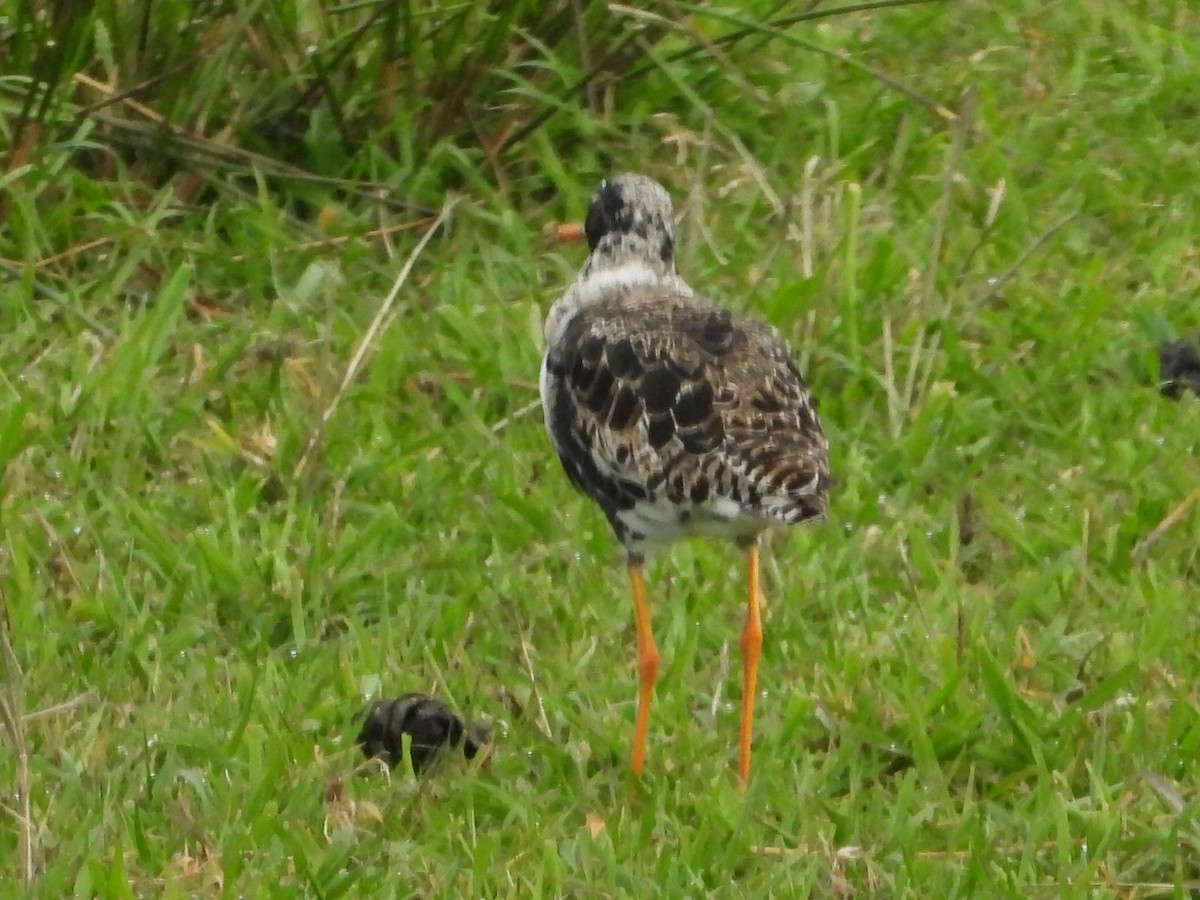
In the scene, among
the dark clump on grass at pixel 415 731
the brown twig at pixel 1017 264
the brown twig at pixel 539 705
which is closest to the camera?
the dark clump on grass at pixel 415 731

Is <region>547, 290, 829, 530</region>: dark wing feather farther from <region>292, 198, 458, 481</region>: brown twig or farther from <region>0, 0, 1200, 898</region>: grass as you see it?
<region>292, 198, 458, 481</region>: brown twig

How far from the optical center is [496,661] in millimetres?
5406

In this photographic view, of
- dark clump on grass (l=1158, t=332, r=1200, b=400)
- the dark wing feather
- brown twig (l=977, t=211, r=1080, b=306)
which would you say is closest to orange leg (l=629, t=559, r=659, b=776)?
the dark wing feather

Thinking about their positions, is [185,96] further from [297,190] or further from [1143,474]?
[1143,474]

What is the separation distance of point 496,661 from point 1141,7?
14.2ft

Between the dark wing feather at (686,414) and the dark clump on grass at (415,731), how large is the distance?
0.56 metres

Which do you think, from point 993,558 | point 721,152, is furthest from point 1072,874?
point 721,152

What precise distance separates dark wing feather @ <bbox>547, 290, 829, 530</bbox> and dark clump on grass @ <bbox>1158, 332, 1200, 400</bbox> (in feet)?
5.44

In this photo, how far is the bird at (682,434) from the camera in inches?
183

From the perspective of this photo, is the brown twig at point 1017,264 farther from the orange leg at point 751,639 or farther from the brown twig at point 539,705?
the brown twig at point 539,705

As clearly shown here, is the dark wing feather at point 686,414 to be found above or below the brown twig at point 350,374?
above

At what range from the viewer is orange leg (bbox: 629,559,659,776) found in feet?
16.1

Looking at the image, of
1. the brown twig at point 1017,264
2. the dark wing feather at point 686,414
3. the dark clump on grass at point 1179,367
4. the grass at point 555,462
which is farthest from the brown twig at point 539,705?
the dark clump on grass at point 1179,367

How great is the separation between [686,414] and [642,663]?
0.55 m
